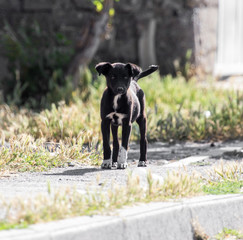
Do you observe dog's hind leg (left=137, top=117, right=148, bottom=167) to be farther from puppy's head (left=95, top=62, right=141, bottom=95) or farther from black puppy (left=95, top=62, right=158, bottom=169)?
puppy's head (left=95, top=62, right=141, bottom=95)

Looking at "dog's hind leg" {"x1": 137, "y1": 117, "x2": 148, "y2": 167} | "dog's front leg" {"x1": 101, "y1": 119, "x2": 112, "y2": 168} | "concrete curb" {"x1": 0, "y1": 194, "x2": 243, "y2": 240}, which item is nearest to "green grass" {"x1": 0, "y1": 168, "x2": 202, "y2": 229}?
"concrete curb" {"x1": 0, "y1": 194, "x2": 243, "y2": 240}

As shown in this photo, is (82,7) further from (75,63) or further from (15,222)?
(15,222)

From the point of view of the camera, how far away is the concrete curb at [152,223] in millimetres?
3680

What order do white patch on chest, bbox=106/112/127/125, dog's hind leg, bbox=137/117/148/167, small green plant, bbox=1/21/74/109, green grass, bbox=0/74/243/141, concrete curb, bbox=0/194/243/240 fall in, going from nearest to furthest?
1. concrete curb, bbox=0/194/243/240
2. white patch on chest, bbox=106/112/127/125
3. dog's hind leg, bbox=137/117/148/167
4. green grass, bbox=0/74/243/141
5. small green plant, bbox=1/21/74/109

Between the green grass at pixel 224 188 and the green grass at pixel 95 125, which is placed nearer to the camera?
the green grass at pixel 224 188

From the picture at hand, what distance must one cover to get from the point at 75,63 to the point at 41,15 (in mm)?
2302

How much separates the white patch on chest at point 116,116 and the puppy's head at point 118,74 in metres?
0.27

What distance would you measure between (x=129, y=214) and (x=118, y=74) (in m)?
1.97

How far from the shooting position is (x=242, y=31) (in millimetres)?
15195

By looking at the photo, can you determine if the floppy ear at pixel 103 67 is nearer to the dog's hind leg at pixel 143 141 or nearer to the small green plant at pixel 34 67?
the dog's hind leg at pixel 143 141

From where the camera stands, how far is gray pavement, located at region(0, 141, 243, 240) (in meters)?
3.75

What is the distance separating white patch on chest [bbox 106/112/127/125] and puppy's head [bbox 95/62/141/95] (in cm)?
27

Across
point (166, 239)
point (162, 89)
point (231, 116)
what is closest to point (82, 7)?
point (162, 89)

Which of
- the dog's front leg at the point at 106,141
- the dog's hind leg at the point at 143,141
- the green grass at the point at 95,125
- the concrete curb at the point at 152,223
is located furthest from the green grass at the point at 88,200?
the green grass at the point at 95,125
